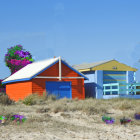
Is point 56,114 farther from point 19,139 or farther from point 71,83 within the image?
point 71,83

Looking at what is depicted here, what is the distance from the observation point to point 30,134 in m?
8.37

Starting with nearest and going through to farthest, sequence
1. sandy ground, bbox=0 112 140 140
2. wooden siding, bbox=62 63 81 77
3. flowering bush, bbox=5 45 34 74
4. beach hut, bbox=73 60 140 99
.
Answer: sandy ground, bbox=0 112 140 140
wooden siding, bbox=62 63 81 77
beach hut, bbox=73 60 140 99
flowering bush, bbox=5 45 34 74

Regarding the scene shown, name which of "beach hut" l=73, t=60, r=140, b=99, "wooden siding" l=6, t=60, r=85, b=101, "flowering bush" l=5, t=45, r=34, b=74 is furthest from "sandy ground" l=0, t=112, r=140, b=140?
"flowering bush" l=5, t=45, r=34, b=74

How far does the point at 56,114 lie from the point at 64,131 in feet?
14.5

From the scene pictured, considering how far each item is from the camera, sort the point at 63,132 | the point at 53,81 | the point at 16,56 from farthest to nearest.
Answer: the point at 16,56
the point at 53,81
the point at 63,132

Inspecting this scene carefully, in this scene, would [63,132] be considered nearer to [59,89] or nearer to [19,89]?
[59,89]

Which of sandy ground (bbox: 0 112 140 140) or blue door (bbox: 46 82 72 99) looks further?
blue door (bbox: 46 82 72 99)

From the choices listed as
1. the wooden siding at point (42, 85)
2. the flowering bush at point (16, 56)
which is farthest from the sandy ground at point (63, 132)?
the flowering bush at point (16, 56)

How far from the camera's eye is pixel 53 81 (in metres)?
25.2

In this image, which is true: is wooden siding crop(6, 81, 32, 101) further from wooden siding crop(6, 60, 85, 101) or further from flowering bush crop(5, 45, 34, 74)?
flowering bush crop(5, 45, 34, 74)

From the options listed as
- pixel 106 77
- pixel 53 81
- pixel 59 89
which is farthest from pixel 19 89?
pixel 106 77

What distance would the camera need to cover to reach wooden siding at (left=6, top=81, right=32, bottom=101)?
24539 millimetres

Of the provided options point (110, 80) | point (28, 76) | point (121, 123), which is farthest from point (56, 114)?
point (110, 80)

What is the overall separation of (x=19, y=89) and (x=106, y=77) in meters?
8.87
